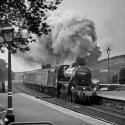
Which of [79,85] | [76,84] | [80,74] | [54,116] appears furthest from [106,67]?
[54,116]

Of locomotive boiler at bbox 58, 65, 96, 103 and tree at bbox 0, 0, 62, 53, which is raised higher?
tree at bbox 0, 0, 62, 53

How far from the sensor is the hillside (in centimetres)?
6588

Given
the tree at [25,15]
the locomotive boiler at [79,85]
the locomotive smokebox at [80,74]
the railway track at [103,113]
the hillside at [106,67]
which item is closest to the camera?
the tree at [25,15]

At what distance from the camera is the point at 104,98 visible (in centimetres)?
2917

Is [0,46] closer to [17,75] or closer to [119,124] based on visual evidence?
[119,124]

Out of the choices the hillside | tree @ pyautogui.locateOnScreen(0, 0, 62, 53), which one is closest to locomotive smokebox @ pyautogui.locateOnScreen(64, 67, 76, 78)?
tree @ pyautogui.locateOnScreen(0, 0, 62, 53)

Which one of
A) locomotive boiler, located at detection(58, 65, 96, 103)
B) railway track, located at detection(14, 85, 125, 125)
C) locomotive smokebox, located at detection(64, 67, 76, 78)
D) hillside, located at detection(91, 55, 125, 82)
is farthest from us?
hillside, located at detection(91, 55, 125, 82)

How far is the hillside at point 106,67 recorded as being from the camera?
65.9 metres

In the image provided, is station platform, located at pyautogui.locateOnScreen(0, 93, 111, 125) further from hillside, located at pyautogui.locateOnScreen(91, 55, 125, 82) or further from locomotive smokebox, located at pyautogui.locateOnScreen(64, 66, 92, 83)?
hillside, located at pyautogui.locateOnScreen(91, 55, 125, 82)

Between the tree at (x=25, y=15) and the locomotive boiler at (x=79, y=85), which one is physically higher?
the tree at (x=25, y=15)

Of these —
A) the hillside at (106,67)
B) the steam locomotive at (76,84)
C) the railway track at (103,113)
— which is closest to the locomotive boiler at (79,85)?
the steam locomotive at (76,84)

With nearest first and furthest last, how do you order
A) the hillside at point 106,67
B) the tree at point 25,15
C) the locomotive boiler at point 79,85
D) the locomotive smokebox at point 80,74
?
the tree at point 25,15
the locomotive boiler at point 79,85
the locomotive smokebox at point 80,74
the hillside at point 106,67

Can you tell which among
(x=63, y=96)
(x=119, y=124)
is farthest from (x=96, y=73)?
(x=119, y=124)

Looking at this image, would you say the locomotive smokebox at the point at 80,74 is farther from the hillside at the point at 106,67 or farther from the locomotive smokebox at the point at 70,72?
the hillside at the point at 106,67
